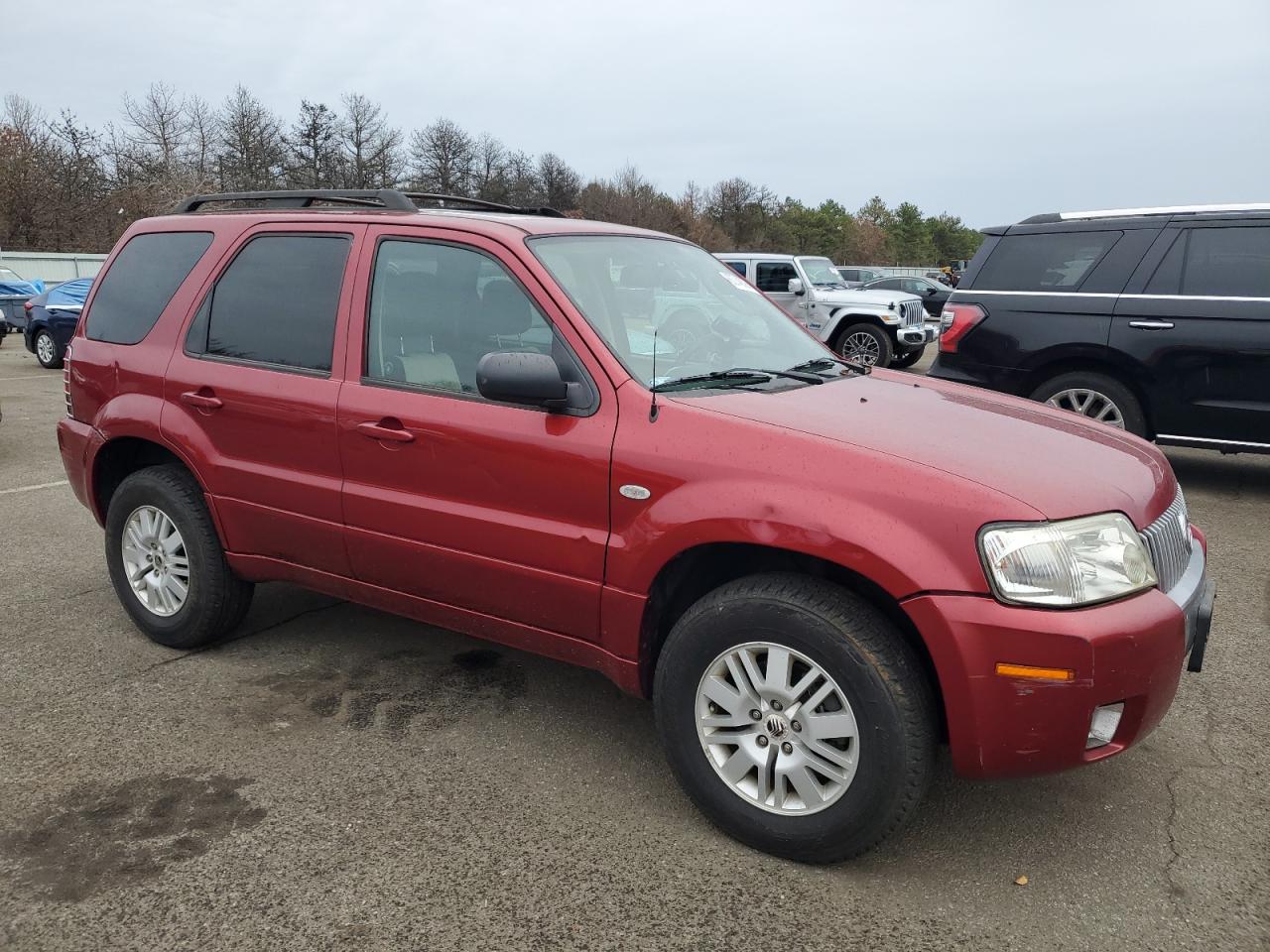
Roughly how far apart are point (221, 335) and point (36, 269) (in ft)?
107

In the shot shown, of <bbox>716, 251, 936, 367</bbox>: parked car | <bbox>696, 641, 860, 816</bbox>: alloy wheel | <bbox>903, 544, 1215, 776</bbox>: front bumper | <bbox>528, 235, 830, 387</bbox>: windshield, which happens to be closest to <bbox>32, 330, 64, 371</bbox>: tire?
<bbox>716, 251, 936, 367</bbox>: parked car

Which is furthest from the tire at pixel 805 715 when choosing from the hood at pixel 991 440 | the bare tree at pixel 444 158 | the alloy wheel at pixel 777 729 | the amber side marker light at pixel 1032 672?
the bare tree at pixel 444 158

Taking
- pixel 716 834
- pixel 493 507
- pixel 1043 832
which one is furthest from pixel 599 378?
pixel 1043 832

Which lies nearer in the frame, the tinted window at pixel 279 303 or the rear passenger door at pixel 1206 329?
the tinted window at pixel 279 303

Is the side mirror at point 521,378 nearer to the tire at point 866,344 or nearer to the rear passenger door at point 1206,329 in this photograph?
the rear passenger door at point 1206,329

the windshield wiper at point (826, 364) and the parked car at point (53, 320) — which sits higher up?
the windshield wiper at point (826, 364)

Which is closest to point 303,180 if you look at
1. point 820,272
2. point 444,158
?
point 444,158

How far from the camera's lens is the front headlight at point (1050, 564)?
8.18 ft

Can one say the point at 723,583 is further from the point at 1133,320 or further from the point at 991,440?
the point at 1133,320

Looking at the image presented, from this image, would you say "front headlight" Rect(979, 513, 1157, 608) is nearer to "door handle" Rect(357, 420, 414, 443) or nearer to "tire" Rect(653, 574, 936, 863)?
"tire" Rect(653, 574, 936, 863)

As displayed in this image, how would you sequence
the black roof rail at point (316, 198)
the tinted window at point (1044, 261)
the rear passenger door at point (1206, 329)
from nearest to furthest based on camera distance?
the black roof rail at point (316, 198)
the rear passenger door at point (1206, 329)
the tinted window at point (1044, 261)

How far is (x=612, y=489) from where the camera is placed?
9.82ft

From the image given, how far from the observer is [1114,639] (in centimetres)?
248

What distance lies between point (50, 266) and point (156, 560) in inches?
1283
